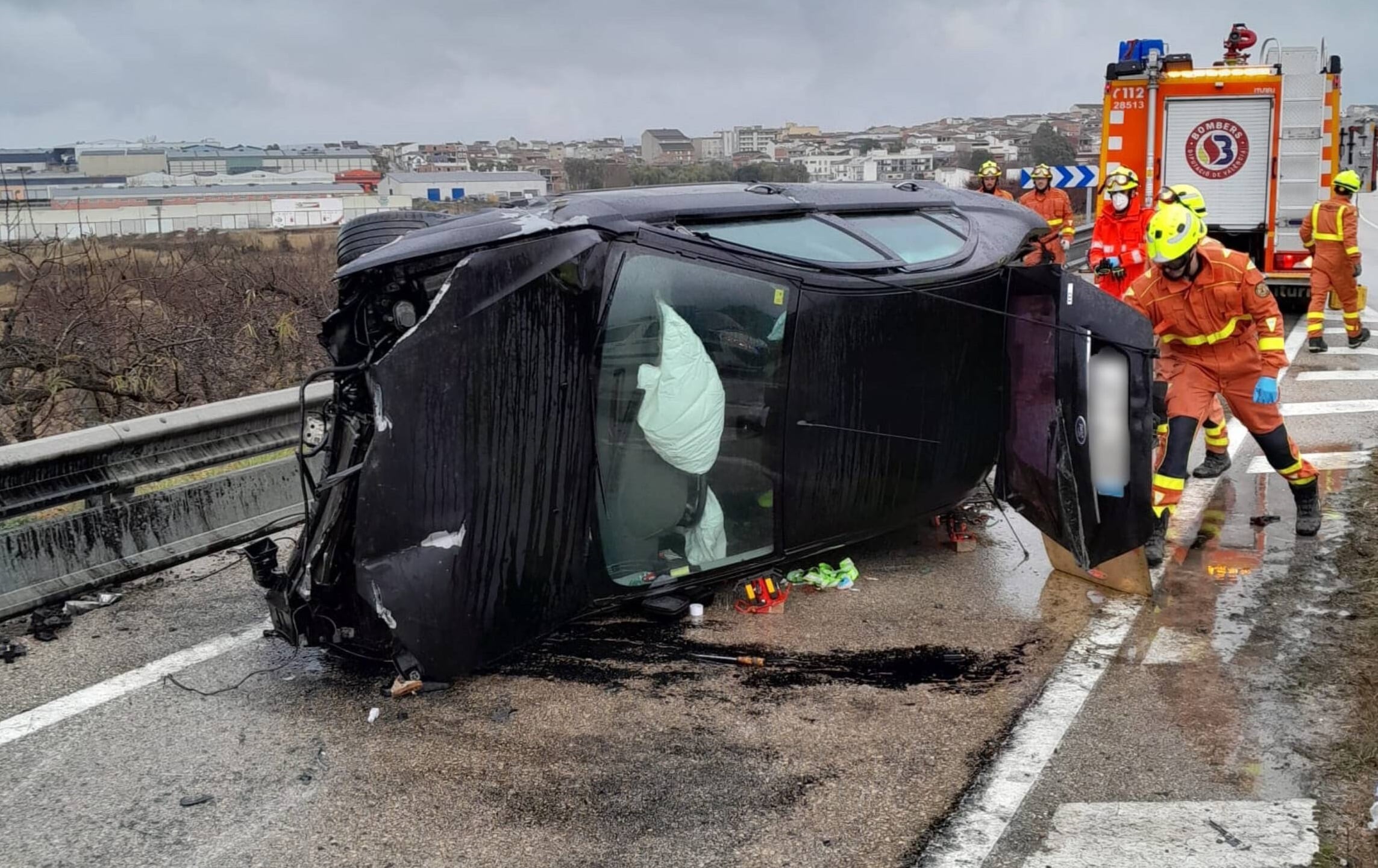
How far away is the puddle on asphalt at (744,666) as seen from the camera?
4.34m

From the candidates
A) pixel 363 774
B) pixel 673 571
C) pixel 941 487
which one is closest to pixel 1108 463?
pixel 941 487

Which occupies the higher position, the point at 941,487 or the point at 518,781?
the point at 941,487

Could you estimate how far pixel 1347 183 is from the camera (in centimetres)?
1106

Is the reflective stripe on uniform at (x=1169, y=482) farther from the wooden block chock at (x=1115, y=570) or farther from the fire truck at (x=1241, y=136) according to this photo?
the fire truck at (x=1241, y=136)

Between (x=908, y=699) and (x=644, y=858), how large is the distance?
1.32 m

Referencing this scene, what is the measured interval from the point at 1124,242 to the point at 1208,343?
6.26 metres

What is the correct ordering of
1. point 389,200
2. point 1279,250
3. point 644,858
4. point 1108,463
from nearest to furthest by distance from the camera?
point 644,858 < point 1108,463 < point 389,200 < point 1279,250

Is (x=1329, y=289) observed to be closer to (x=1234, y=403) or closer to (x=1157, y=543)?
(x=1234, y=403)

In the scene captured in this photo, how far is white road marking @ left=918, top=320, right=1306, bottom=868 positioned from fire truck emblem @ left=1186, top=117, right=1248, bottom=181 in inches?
371

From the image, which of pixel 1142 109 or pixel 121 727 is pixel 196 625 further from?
pixel 1142 109

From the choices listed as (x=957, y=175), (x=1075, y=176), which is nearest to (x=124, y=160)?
(x=1075, y=176)

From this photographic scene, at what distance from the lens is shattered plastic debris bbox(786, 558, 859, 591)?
17.4ft

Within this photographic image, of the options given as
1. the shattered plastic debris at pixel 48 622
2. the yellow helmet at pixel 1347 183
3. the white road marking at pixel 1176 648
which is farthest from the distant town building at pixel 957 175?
the shattered plastic debris at pixel 48 622

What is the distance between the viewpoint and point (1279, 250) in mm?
13266
